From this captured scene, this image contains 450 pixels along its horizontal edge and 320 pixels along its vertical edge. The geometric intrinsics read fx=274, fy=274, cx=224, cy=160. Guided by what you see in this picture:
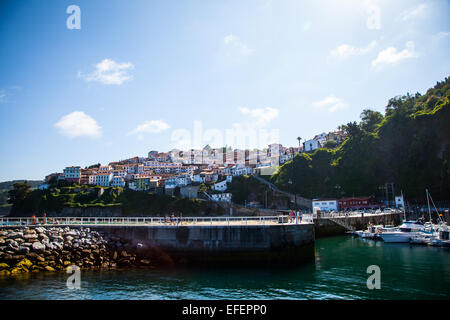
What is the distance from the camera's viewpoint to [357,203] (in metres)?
74.6

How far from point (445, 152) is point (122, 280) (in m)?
81.5

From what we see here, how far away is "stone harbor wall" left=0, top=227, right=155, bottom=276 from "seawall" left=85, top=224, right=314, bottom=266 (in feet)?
6.29

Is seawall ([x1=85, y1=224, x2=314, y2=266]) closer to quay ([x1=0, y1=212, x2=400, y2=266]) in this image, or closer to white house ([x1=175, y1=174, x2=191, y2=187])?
quay ([x1=0, y1=212, x2=400, y2=266])

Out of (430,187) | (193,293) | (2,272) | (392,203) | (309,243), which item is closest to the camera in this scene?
(193,293)

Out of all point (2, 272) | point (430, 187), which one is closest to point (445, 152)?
point (430, 187)

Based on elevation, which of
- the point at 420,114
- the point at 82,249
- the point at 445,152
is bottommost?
the point at 82,249

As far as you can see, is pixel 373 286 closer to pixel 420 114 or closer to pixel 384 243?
pixel 384 243

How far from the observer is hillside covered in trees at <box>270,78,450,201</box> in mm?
70938

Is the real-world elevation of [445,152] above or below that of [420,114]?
below

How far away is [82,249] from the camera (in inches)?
918

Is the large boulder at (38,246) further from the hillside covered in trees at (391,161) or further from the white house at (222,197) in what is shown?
the white house at (222,197)

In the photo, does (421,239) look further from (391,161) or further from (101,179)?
(101,179)

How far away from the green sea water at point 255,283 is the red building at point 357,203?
52.2 m

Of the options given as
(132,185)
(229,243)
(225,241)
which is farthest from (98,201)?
(229,243)
